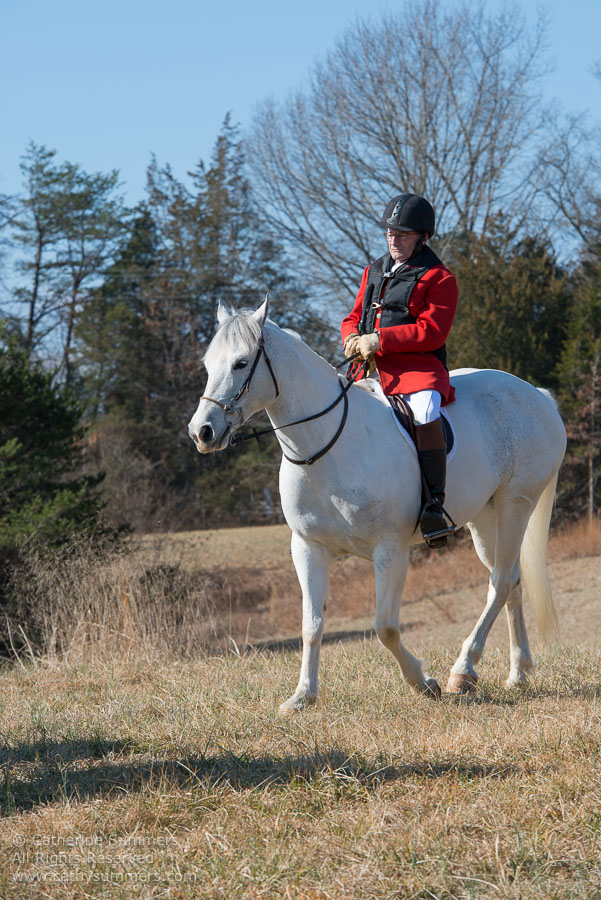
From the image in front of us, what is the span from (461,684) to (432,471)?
1.37 m

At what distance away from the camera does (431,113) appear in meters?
25.5

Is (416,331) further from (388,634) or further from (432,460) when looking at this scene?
(388,634)

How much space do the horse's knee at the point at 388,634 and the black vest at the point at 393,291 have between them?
5.19ft

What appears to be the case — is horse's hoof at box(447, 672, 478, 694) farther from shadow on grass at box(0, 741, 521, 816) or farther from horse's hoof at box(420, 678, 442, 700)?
shadow on grass at box(0, 741, 521, 816)

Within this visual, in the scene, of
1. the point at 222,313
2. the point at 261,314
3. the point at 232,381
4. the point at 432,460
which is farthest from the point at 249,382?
the point at 432,460

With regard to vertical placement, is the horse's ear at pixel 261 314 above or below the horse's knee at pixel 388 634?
above

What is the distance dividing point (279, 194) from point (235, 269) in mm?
6819

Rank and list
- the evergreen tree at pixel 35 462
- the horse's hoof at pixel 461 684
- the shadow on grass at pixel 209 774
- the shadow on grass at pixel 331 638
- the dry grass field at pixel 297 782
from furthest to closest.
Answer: the shadow on grass at pixel 331 638, the evergreen tree at pixel 35 462, the horse's hoof at pixel 461 684, the shadow on grass at pixel 209 774, the dry grass field at pixel 297 782

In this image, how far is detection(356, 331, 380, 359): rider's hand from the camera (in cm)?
533

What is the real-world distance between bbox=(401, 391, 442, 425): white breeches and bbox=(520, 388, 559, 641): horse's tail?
1.65 m

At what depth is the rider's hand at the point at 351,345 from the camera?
5.47 metres

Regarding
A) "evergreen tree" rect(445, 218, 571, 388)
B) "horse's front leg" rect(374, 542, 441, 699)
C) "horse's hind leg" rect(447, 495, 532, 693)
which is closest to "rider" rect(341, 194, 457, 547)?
"horse's front leg" rect(374, 542, 441, 699)

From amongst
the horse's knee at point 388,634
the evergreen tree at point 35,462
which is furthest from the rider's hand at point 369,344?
the evergreen tree at point 35,462

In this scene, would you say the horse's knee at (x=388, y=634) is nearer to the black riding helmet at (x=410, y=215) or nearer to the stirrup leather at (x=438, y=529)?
the stirrup leather at (x=438, y=529)
